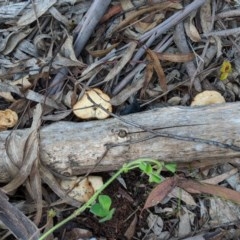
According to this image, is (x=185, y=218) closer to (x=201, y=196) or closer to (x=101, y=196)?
(x=201, y=196)

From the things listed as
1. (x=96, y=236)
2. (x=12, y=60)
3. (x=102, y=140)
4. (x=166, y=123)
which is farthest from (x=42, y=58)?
(x=96, y=236)

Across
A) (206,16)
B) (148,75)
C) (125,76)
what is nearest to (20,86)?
(125,76)

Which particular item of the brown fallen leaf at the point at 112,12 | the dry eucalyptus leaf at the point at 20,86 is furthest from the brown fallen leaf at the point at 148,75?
the dry eucalyptus leaf at the point at 20,86

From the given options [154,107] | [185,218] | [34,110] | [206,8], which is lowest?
[185,218]

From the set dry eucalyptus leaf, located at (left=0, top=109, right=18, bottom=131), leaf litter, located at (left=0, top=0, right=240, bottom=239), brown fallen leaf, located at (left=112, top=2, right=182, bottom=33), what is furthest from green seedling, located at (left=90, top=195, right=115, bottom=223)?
brown fallen leaf, located at (left=112, top=2, right=182, bottom=33)

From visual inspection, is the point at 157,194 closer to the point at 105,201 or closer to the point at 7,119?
the point at 105,201
